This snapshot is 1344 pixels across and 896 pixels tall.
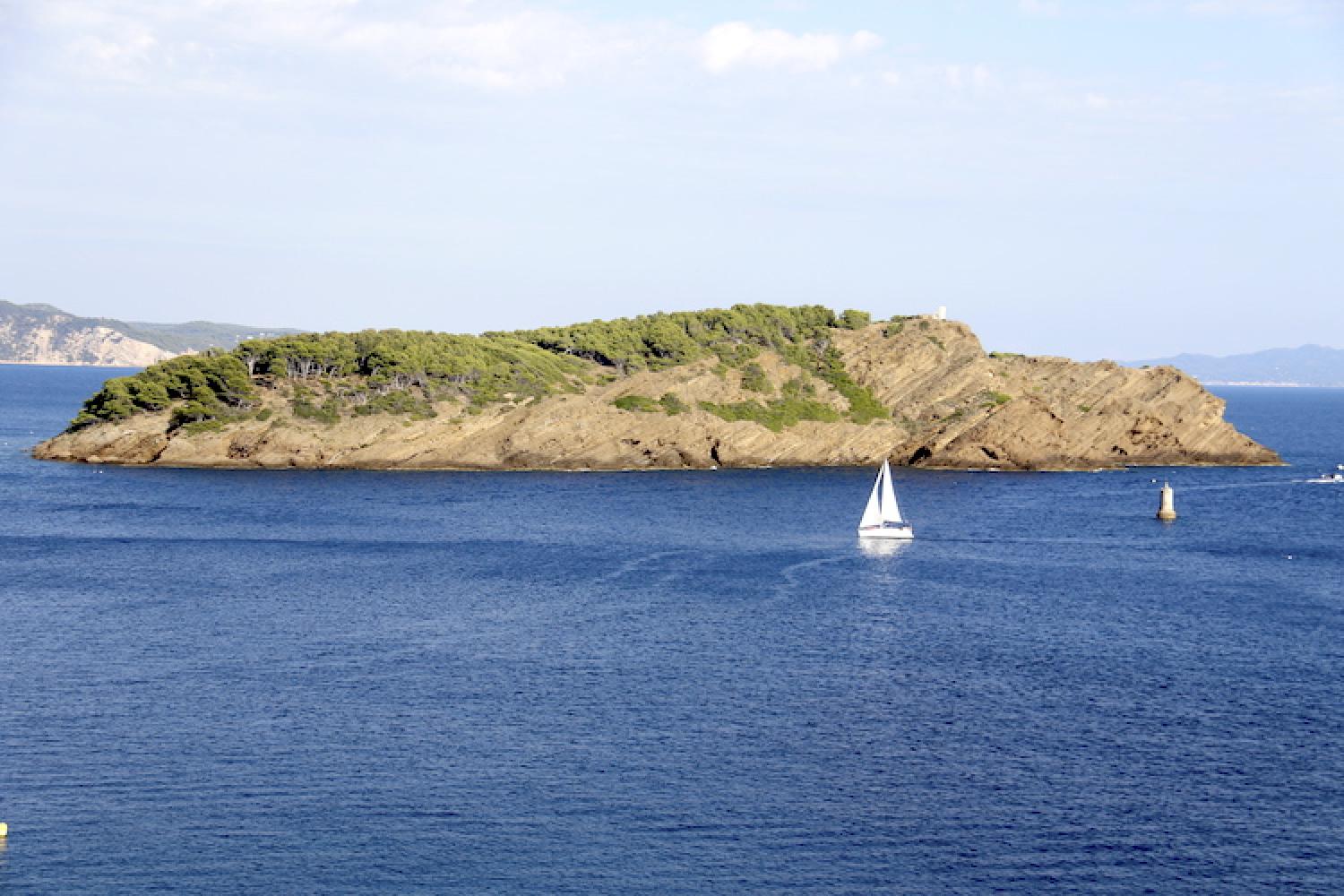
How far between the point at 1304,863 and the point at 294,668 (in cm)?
4129

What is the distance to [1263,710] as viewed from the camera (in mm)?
59219

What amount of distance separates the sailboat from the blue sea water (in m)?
2.41

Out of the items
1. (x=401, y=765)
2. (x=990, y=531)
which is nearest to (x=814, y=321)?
(x=990, y=531)

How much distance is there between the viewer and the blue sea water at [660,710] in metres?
43.9

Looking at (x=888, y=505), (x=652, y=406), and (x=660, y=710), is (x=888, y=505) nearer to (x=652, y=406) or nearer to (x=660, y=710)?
(x=660, y=710)

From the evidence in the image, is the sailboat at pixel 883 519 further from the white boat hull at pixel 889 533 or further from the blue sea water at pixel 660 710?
the blue sea water at pixel 660 710

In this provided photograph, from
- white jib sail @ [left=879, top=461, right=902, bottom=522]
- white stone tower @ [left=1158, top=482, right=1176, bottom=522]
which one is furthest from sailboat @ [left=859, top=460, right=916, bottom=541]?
white stone tower @ [left=1158, top=482, right=1176, bottom=522]

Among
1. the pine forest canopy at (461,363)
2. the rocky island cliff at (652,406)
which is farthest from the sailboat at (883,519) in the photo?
the pine forest canopy at (461,363)

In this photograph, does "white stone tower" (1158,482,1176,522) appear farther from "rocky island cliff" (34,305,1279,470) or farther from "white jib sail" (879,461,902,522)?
"rocky island cliff" (34,305,1279,470)

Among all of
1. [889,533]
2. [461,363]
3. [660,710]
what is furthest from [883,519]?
[461,363]

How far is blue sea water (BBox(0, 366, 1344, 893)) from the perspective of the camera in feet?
144

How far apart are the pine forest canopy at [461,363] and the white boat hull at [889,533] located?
61.3 m

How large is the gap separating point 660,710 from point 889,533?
50469 mm

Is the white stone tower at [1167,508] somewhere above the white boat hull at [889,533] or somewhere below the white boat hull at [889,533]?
above
